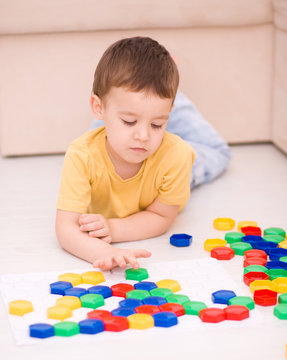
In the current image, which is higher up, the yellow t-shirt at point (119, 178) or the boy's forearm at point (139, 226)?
the yellow t-shirt at point (119, 178)

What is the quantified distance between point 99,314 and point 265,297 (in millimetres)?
292

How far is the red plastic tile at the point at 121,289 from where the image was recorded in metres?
1.20

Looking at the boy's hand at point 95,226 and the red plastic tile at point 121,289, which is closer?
the red plastic tile at point 121,289

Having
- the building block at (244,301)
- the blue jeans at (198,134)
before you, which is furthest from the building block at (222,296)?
the blue jeans at (198,134)

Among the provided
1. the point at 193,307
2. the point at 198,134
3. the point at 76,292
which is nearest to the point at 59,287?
the point at 76,292

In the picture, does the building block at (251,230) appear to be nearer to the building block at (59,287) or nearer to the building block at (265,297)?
the building block at (265,297)

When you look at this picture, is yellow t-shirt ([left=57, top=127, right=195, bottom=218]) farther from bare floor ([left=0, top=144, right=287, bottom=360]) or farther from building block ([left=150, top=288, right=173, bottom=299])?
building block ([left=150, top=288, right=173, bottom=299])

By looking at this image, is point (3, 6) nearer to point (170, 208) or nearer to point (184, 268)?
point (170, 208)

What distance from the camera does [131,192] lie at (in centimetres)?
150

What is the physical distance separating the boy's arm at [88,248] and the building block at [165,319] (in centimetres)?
15

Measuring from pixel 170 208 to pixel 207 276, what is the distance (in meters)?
0.26

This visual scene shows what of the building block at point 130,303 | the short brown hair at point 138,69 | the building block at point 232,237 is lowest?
the building block at point 130,303

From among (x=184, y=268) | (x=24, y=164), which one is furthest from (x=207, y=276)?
(x=24, y=164)

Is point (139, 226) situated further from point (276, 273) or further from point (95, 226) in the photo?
point (276, 273)
